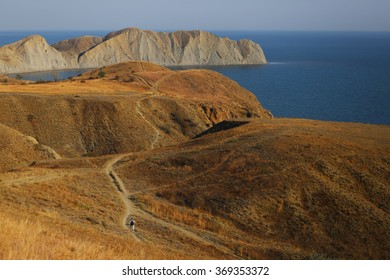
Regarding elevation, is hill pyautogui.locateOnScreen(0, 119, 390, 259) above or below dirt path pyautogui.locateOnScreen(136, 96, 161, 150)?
above

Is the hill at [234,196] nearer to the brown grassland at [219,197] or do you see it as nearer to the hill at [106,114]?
the brown grassland at [219,197]

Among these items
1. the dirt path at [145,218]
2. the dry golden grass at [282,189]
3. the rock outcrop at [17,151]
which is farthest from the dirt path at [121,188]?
the rock outcrop at [17,151]

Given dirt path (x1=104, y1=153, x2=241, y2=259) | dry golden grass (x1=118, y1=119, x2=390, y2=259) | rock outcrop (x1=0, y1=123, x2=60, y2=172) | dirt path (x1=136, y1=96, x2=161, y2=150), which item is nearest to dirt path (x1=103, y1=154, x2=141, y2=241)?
dirt path (x1=104, y1=153, x2=241, y2=259)

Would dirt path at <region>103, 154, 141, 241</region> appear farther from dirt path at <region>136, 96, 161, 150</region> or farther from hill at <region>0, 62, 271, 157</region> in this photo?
hill at <region>0, 62, 271, 157</region>

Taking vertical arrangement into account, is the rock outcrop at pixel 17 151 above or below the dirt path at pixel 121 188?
below

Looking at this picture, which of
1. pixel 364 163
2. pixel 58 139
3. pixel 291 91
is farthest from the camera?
pixel 291 91

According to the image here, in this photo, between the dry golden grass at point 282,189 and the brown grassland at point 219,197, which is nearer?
the brown grassland at point 219,197

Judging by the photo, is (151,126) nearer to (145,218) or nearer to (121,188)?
(121,188)

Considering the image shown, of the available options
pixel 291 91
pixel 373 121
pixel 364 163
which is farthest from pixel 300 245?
pixel 291 91

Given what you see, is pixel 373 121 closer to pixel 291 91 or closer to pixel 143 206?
pixel 291 91

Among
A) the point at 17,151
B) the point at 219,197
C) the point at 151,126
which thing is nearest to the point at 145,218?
the point at 219,197

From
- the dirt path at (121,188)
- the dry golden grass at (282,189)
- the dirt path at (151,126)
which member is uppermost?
the dry golden grass at (282,189)
